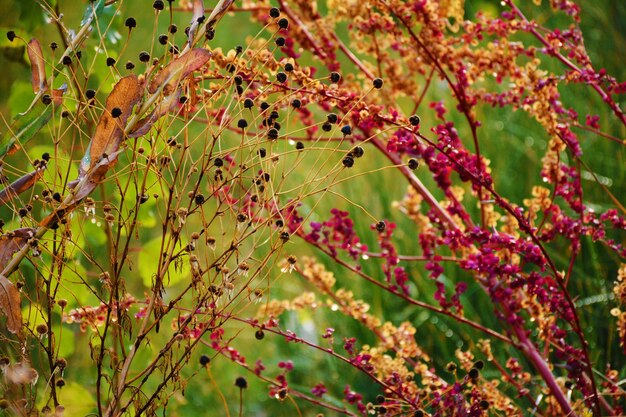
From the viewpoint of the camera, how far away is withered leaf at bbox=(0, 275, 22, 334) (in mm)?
1015

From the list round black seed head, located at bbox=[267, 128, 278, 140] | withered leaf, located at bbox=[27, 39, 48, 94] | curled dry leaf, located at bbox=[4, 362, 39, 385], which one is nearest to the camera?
curled dry leaf, located at bbox=[4, 362, 39, 385]

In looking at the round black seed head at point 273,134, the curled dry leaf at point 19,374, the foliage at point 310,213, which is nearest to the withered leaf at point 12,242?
the foliage at point 310,213

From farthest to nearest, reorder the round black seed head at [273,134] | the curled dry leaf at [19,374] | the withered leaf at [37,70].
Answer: the withered leaf at [37,70], the round black seed head at [273,134], the curled dry leaf at [19,374]

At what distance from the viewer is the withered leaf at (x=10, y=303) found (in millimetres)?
1015

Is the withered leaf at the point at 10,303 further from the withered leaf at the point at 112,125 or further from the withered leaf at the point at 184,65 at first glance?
the withered leaf at the point at 184,65

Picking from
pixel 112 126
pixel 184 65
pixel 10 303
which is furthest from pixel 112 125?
pixel 10 303

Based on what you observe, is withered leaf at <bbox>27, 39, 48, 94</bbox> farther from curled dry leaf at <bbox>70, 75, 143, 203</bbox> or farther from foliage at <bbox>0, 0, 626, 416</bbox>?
curled dry leaf at <bbox>70, 75, 143, 203</bbox>

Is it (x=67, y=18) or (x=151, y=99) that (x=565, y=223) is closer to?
(x=151, y=99)

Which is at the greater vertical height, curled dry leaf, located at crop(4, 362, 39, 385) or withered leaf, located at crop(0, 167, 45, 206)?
withered leaf, located at crop(0, 167, 45, 206)

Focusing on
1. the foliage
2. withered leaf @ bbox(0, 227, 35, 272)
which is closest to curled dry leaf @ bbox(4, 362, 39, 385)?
the foliage

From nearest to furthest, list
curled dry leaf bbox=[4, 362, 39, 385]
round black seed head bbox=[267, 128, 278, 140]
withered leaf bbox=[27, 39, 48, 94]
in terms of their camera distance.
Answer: curled dry leaf bbox=[4, 362, 39, 385] < round black seed head bbox=[267, 128, 278, 140] < withered leaf bbox=[27, 39, 48, 94]

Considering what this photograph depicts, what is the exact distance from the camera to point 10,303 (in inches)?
40.2

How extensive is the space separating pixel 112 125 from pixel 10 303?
0.24 m

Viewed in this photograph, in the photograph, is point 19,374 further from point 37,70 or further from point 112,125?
point 37,70
